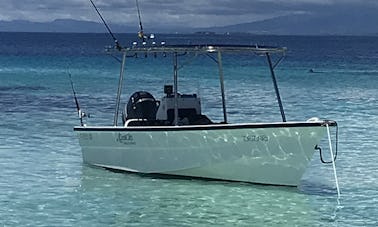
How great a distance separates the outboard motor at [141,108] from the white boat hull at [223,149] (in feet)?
3.15

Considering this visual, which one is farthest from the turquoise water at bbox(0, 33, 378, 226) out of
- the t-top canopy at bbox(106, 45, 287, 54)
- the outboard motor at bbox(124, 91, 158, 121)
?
the t-top canopy at bbox(106, 45, 287, 54)

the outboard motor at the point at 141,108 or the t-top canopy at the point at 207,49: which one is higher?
the t-top canopy at the point at 207,49

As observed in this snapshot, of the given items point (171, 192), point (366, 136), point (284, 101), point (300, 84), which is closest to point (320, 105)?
point (284, 101)

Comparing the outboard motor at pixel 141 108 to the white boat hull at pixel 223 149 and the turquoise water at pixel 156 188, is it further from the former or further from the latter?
the turquoise water at pixel 156 188

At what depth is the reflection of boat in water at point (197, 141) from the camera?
14.3 m

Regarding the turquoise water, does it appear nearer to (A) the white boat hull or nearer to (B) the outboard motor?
(A) the white boat hull

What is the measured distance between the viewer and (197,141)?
48.7 ft

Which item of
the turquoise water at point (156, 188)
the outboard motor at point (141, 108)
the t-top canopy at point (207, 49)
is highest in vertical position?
the t-top canopy at point (207, 49)

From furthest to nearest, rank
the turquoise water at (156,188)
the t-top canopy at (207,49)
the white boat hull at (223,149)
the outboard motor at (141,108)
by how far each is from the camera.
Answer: the outboard motor at (141,108) → the t-top canopy at (207,49) → the white boat hull at (223,149) → the turquoise water at (156,188)

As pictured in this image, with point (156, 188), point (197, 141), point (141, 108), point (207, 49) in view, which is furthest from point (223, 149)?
point (141, 108)

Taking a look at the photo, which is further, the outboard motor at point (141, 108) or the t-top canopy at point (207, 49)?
the outboard motor at point (141, 108)

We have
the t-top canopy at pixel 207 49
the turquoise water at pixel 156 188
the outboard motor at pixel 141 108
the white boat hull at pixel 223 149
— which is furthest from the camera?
the outboard motor at pixel 141 108

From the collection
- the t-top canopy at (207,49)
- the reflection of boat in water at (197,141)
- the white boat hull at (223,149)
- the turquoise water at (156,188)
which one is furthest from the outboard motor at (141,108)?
the t-top canopy at (207,49)

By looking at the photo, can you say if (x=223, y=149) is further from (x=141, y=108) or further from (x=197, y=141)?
(x=141, y=108)
